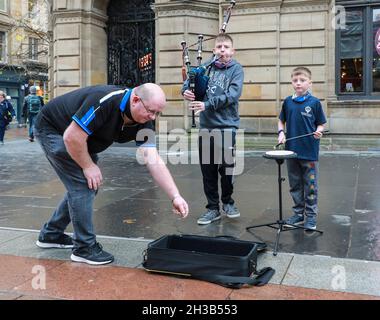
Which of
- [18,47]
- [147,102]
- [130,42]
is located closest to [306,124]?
[147,102]

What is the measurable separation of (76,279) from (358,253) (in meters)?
2.53

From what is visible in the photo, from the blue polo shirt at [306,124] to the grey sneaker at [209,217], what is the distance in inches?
45.4

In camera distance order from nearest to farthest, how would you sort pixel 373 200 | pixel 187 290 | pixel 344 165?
pixel 187 290, pixel 373 200, pixel 344 165

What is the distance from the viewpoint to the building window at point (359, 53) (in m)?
14.0

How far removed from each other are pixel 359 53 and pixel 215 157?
9.65m

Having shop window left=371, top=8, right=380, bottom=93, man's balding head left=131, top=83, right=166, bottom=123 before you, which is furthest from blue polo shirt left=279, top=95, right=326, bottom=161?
shop window left=371, top=8, right=380, bottom=93

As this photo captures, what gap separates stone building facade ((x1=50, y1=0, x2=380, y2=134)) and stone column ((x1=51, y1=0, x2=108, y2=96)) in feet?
9.15

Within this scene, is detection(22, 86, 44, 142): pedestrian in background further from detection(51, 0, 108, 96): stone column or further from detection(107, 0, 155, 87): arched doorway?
detection(107, 0, 155, 87): arched doorway

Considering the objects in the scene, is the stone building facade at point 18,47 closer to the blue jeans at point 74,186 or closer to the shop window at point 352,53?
the shop window at point 352,53

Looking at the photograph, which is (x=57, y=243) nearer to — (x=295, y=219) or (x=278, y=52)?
(x=295, y=219)

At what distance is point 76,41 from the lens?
54.6 ft

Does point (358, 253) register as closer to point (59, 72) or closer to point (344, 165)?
point (344, 165)
